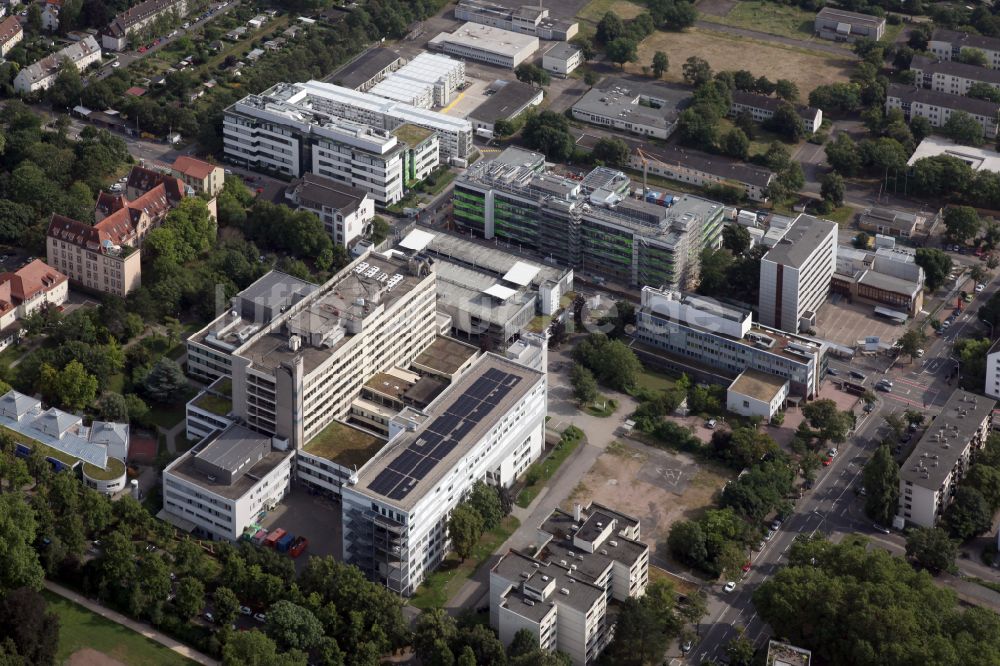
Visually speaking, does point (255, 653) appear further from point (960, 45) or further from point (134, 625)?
point (960, 45)

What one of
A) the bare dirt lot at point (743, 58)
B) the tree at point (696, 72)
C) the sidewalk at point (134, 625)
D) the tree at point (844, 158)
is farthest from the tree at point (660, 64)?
the sidewalk at point (134, 625)

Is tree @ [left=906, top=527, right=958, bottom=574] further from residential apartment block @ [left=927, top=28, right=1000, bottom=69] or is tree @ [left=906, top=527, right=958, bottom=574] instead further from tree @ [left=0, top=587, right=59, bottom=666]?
residential apartment block @ [left=927, top=28, right=1000, bottom=69]

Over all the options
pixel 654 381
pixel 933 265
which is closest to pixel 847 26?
pixel 933 265

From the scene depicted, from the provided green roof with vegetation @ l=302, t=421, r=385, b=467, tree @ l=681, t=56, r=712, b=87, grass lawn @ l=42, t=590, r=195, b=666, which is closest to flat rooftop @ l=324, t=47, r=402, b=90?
tree @ l=681, t=56, r=712, b=87

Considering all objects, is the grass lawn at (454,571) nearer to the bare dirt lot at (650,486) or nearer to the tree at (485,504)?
the tree at (485,504)

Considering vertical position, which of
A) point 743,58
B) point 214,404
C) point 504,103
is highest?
point 743,58

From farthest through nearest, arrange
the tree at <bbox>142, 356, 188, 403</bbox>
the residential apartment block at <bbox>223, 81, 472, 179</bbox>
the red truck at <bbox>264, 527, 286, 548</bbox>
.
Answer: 1. the residential apartment block at <bbox>223, 81, 472, 179</bbox>
2. the tree at <bbox>142, 356, 188, 403</bbox>
3. the red truck at <bbox>264, 527, 286, 548</bbox>

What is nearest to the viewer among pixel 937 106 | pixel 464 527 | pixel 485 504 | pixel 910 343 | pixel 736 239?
pixel 464 527
